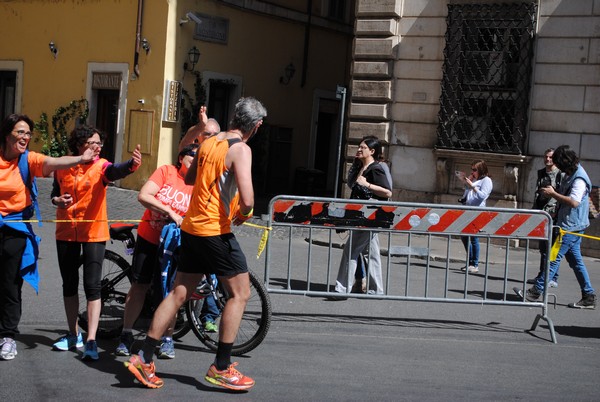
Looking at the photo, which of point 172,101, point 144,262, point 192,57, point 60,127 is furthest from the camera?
point 60,127

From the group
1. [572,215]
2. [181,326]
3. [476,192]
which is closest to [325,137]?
[476,192]

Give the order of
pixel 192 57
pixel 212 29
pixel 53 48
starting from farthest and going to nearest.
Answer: pixel 53 48
pixel 212 29
pixel 192 57

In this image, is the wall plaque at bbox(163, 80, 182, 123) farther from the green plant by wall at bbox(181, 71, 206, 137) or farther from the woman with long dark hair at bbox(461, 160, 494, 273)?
the woman with long dark hair at bbox(461, 160, 494, 273)

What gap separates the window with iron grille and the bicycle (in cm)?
1095

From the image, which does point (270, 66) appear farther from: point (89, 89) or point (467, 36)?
point (467, 36)

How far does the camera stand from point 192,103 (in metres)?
23.0

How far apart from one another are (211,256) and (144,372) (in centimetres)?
84

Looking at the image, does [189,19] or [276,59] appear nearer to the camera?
[189,19]

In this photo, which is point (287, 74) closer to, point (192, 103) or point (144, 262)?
point (192, 103)

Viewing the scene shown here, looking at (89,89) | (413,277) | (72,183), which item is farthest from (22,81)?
(72,183)

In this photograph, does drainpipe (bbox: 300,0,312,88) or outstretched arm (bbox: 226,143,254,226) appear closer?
outstretched arm (bbox: 226,143,254,226)

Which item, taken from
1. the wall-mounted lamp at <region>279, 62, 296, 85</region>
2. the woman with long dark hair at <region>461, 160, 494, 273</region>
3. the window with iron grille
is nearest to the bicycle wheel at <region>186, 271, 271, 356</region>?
the woman with long dark hair at <region>461, 160, 494, 273</region>

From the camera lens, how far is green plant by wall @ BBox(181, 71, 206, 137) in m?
22.8

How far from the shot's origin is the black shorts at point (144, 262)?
7289 millimetres
